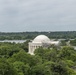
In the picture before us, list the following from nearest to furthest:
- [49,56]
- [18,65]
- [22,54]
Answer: [18,65] < [22,54] < [49,56]

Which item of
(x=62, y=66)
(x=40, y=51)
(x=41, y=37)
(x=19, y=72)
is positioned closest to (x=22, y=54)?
(x=62, y=66)

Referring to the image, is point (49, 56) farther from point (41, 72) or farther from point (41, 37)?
point (41, 37)

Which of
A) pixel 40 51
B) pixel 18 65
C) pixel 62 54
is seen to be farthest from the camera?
pixel 40 51

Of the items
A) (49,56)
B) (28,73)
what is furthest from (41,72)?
(49,56)

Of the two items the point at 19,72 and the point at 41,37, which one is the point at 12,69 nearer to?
the point at 19,72

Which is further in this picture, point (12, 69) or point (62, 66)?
point (62, 66)

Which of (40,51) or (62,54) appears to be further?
(40,51)

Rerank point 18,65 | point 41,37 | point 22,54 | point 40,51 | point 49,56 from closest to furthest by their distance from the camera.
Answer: point 18,65 → point 22,54 → point 49,56 → point 40,51 → point 41,37

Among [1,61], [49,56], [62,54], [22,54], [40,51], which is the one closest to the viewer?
[1,61]
